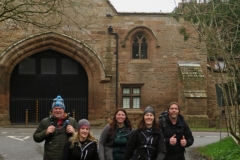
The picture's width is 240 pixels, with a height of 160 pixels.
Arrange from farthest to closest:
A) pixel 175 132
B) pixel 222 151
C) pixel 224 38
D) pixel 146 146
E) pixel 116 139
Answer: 1. pixel 224 38
2. pixel 222 151
3. pixel 175 132
4. pixel 116 139
5. pixel 146 146

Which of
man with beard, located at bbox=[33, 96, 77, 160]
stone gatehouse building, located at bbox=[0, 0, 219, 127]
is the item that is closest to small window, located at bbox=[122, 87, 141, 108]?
stone gatehouse building, located at bbox=[0, 0, 219, 127]

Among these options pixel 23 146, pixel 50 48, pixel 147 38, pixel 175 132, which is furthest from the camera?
pixel 147 38

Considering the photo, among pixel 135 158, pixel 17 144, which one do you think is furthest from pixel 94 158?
pixel 17 144

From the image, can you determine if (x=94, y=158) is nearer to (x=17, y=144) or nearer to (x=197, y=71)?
(x=17, y=144)

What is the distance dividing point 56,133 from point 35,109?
59.9 ft

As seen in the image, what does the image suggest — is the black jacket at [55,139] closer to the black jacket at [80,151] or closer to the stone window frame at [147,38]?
the black jacket at [80,151]

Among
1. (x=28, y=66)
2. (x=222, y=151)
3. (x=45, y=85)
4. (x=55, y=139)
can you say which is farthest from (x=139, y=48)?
(x=55, y=139)

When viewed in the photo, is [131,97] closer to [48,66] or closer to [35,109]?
[48,66]

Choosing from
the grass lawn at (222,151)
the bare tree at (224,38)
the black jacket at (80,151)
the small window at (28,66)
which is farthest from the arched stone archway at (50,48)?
the black jacket at (80,151)

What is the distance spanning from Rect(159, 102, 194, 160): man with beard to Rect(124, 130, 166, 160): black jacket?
51cm

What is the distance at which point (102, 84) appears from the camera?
24.8 metres

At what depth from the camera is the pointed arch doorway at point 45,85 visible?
25016 mm

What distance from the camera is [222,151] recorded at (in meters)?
13.4

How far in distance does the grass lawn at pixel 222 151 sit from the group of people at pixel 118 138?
16.9ft
